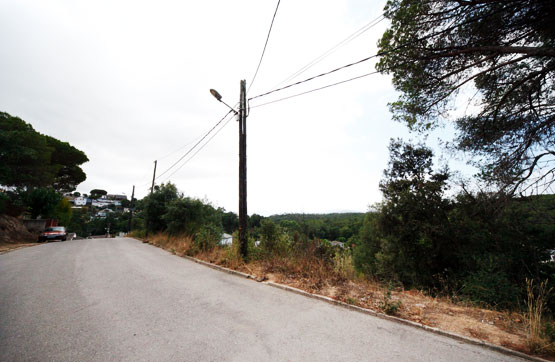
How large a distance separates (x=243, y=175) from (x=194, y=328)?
4.90 meters

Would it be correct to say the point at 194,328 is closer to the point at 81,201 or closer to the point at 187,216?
the point at 187,216

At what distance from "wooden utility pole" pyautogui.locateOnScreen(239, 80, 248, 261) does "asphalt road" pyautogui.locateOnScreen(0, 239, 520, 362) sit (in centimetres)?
227

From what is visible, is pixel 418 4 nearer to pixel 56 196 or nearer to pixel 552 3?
pixel 552 3

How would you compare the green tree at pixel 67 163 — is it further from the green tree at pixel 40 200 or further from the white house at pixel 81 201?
the white house at pixel 81 201

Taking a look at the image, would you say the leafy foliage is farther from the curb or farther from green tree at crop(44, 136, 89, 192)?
green tree at crop(44, 136, 89, 192)

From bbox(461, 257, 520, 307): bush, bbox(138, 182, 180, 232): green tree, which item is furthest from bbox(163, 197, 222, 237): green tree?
bbox(461, 257, 520, 307): bush

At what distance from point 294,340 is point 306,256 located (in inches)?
126

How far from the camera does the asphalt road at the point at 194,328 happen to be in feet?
7.80

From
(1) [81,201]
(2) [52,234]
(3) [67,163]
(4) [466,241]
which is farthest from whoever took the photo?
(1) [81,201]

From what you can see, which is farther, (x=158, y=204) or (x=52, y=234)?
(x=52, y=234)

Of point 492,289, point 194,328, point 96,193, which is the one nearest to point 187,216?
point 194,328

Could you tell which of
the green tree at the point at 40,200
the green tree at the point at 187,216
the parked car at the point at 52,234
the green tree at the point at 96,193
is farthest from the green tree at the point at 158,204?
the green tree at the point at 96,193

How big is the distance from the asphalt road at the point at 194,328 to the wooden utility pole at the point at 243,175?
2271 millimetres

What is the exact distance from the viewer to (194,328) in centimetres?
293
